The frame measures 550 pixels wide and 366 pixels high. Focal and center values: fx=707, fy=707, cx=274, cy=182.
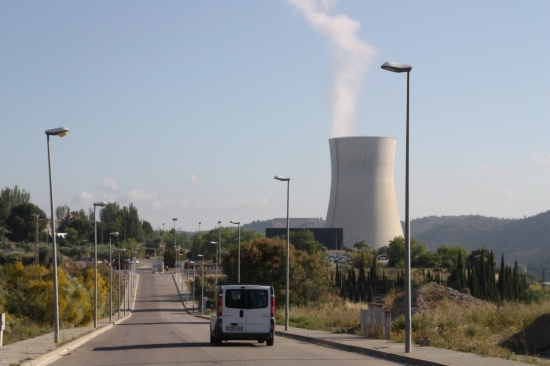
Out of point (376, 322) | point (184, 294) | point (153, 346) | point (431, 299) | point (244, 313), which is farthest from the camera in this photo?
point (184, 294)

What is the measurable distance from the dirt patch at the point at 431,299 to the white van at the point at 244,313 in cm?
1060

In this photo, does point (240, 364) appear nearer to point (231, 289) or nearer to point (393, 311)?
point (231, 289)

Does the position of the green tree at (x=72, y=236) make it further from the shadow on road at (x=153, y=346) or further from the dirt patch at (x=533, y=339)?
the dirt patch at (x=533, y=339)

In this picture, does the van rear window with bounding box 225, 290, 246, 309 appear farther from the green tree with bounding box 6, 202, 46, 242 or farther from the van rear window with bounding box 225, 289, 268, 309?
the green tree with bounding box 6, 202, 46, 242

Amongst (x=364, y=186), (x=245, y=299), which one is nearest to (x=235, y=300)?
(x=245, y=299)

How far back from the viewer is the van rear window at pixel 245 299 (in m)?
18.8

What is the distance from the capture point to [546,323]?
19.0 meters

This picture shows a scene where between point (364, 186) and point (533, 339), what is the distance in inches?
2248

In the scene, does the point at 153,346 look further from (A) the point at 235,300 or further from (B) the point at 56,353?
(B) the point at 56,353

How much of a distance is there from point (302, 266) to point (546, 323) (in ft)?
104

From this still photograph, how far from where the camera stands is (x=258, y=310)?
18.9 metres

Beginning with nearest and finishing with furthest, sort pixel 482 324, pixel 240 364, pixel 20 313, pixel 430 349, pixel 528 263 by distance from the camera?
1. pixel 240 364
2. pixel 430 349
3. pixel 482 324
4. pixel 20 313
5. pixel 528 263

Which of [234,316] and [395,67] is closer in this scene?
[395,67]

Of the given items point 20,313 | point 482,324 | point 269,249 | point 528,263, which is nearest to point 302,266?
point 269,249
